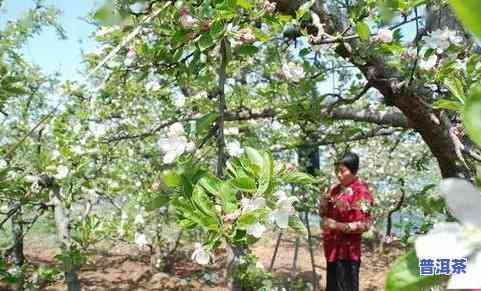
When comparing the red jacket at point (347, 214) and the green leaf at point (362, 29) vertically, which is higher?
the green leaf at point (362, 29)

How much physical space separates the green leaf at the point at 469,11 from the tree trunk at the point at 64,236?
2.61 metres

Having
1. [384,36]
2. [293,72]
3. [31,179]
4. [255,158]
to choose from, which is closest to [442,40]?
[384,36]

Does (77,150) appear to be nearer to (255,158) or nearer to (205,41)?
(205,41)

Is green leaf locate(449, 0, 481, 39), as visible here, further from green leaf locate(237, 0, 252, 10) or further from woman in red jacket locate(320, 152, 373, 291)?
woman in red jacket locate(320, 152, 373, 291)

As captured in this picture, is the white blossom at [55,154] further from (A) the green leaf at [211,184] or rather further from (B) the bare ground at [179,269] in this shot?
(B) the bare ground at [179,269]

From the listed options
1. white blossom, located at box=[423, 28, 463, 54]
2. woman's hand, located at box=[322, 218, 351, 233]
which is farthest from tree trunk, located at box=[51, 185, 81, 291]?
white blossom, located at box=[423, 28, 463, 54]

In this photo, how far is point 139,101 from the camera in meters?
6.06

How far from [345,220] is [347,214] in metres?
0.05

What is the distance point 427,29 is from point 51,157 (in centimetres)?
172

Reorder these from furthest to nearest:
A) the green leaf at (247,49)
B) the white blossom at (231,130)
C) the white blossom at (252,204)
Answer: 1. the white blossom at (231,130)
2. the green leaf at (247,49)
3. the white blossom at (252,204)

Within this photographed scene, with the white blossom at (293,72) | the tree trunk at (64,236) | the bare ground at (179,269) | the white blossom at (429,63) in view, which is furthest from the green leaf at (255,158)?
the bare ground at (179,269)

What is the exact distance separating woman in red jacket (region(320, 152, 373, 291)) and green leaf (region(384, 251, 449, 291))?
9.47 ft

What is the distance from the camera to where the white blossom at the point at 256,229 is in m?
1.00

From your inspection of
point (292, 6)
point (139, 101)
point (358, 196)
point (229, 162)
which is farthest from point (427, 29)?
point (139, 101)
